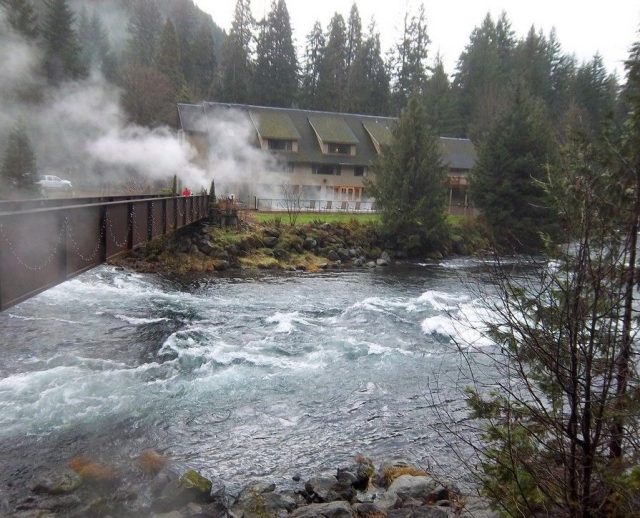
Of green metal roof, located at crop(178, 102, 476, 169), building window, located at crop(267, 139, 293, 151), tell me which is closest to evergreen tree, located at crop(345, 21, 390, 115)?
green metal roof, located at crop(178, 102, 476, 169)

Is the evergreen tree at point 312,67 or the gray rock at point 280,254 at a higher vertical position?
the evergreen tree at point 312,67

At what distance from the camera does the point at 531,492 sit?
502 centimetres

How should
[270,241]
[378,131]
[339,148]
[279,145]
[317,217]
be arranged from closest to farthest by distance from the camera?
[270,241]
[317,217]
[279,145]
[339,148]
[378,131]

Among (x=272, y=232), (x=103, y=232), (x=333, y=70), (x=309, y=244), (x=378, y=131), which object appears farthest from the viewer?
(x=333, y=70)

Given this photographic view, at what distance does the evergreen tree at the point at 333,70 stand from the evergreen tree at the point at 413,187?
123ft

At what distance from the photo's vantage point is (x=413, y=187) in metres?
35.4

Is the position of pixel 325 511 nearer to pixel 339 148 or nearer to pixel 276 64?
pixel 339 148

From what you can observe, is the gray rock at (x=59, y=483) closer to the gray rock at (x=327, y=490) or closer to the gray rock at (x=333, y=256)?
the gray rock at (x=327, y=490)

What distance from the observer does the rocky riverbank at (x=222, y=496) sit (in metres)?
7.23

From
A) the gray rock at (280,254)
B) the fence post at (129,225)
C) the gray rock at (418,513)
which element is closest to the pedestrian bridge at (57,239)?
the fence post at (129,225)

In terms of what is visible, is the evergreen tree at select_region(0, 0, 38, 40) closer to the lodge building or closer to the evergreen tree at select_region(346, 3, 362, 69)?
the lodge building

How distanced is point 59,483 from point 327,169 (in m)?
45.4

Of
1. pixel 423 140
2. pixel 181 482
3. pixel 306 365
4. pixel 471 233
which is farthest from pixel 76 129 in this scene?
pixel 181 482

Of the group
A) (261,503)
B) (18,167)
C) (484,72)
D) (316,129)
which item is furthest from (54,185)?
(484,72)
